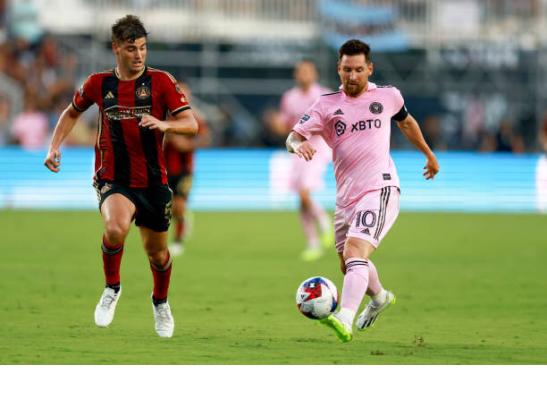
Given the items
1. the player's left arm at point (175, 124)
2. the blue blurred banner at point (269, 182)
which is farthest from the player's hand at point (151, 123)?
the blue blurred banner at point (269, 182)

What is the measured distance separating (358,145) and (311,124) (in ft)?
1.33

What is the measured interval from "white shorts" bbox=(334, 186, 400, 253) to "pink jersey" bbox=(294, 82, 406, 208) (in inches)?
2.5

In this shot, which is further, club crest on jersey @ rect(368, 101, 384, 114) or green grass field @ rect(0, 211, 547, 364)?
club crest on jersey @ rect(368, 101, 384, 114)

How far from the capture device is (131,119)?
9859 millimetres

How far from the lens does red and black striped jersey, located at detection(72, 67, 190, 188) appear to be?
388 inches

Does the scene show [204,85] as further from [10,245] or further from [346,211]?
[346,211]

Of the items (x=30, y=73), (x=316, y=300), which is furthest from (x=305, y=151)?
(x=30, y=73)

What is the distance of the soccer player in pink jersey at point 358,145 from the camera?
9.86 meters

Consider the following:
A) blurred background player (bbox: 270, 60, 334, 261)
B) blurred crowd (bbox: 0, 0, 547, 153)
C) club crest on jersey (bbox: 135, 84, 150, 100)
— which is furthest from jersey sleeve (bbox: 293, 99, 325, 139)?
blurred crowd (bbox: 0, 0, 547, 153)

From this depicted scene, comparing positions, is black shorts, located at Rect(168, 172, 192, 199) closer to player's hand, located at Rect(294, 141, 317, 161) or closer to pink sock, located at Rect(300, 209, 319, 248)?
pink sock, located at Rect(300, 209, 319, 248)

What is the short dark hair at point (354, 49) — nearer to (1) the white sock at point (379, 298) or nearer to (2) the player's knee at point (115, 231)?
(1) the white sock at point (379, 298)

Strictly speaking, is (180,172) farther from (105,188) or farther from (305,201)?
(105,188)
